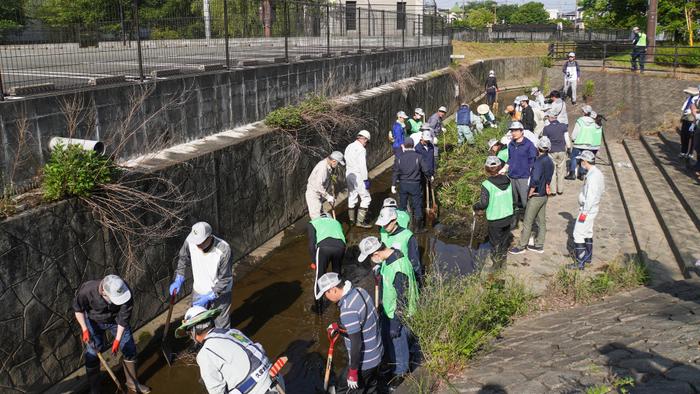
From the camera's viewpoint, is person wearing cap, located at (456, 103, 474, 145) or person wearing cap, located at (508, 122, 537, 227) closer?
person wearing cap, located at (508, 122, 537, 227)

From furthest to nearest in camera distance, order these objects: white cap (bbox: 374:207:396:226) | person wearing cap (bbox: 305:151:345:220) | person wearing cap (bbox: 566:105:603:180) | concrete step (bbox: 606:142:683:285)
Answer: person wearing cap (bbox: 566:105:603:180), person wearing cap (bbox: 305:151:345:220), concrete step (bbox: 606:142:683:285), white cap (bbox: 374:207:396:226)

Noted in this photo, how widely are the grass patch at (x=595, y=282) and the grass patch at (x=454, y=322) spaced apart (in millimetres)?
1082

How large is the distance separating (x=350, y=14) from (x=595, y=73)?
9.46m

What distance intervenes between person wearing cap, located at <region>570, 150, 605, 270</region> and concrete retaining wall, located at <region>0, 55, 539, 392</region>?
531 centimetres

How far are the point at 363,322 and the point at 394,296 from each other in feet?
2.77

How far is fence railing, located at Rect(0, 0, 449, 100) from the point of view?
865 cm

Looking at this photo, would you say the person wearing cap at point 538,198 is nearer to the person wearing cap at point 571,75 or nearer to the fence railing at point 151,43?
the fence railing at point 151,43

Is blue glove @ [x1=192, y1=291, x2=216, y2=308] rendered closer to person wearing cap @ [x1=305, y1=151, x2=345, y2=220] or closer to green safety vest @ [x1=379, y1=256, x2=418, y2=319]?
green safety vest @ [x1=379, y1=256, x2=418, y2=319]

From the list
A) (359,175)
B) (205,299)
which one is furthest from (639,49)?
(205,299)

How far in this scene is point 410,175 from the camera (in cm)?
1085

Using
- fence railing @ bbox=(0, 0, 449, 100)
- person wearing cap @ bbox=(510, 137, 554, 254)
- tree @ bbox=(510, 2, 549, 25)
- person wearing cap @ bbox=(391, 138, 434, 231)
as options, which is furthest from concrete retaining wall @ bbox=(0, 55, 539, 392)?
tree @ bbox=(510, 2, 549, 25)

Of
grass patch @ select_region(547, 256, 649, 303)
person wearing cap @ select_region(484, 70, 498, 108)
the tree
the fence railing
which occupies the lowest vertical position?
grass patch @ select_region(547, 256, 649, 303)

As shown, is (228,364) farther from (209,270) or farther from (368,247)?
(209,270)

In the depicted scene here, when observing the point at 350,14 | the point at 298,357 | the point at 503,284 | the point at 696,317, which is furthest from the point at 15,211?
the point at 350,14
